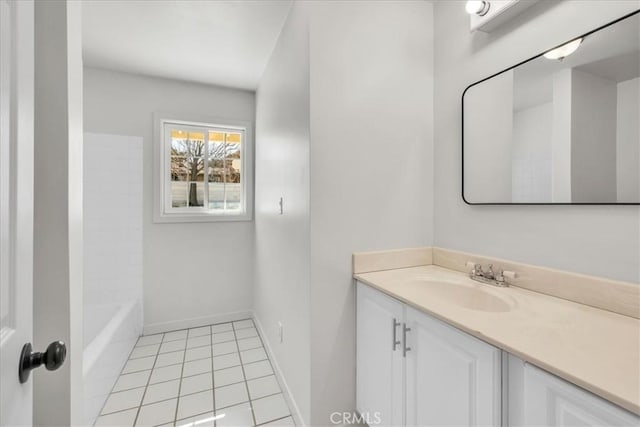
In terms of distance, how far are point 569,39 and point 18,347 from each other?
203cm

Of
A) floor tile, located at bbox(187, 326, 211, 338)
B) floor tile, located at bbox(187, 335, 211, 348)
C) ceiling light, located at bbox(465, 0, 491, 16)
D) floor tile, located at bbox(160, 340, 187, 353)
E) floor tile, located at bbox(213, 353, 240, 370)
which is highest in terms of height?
ceiling light, located at bbox(465, 0, 491, 16)

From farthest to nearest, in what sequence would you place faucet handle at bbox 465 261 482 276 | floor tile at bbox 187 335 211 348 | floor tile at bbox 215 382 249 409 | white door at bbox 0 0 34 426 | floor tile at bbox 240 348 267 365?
floor tile at bbox 187 335 211 348 < floor tile at bbox 240 348 267 365 < floor tile at bbox 215 382 249 409 < faucet handle at bbox 465 261 482 276 < white door at bbox 0 0 34 426

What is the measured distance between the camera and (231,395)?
6.03 feet

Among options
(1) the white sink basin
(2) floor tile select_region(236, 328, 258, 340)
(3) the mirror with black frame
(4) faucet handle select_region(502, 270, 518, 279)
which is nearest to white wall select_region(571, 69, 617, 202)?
(3) the mirror with black frame

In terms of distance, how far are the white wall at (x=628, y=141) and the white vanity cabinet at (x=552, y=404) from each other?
29.7 inches

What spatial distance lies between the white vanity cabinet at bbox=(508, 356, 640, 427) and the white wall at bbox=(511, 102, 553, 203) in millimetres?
811

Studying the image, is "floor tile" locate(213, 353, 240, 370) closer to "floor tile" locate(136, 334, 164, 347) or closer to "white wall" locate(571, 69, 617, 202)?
"floor tile" locate(136, 334, 164, 347)

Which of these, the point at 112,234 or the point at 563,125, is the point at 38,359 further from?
the point at 112,234

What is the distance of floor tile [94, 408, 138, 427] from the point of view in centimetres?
158

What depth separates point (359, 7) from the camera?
1.51m

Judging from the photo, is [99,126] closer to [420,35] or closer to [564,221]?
[420,35]

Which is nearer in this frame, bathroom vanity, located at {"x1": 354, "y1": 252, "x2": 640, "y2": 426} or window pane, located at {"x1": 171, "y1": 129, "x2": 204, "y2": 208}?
bathroom vanity, located at {"x1": 354, "y1": 252, "x2": 640, "y2": 426}

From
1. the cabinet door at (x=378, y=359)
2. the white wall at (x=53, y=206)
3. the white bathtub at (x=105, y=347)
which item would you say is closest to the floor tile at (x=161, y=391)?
the white bathtub at (x=105, y=347)

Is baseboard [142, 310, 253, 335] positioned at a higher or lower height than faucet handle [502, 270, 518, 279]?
lower
